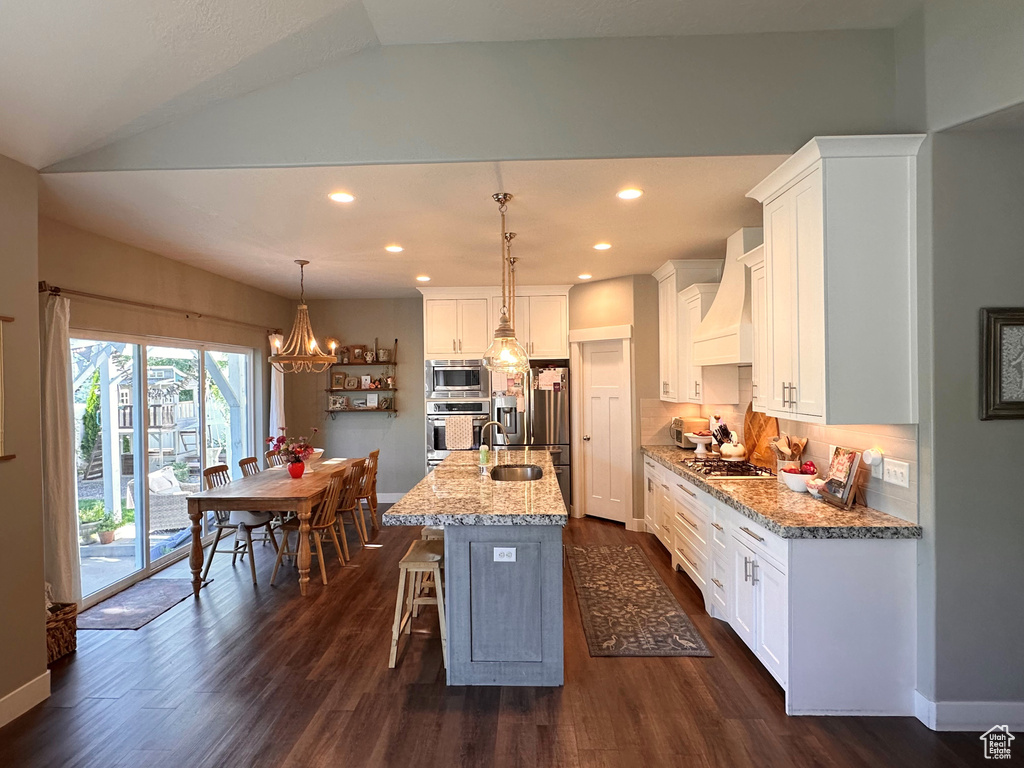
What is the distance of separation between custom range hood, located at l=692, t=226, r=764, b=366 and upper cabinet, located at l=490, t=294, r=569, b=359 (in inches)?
79.7

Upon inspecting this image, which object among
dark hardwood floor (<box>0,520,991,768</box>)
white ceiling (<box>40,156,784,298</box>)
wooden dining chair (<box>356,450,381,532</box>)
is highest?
white ceiling (<box>40,156,784,298</box>)

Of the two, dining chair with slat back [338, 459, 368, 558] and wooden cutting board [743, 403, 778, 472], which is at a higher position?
wooden cutting board [743, 403, 778, 472]

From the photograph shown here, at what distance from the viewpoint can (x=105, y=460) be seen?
418cm

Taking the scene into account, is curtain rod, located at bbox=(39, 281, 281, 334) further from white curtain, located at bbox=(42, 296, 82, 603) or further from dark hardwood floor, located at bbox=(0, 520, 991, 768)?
dark hardwood floor, located at bbox=(0, 520, 991, 768)

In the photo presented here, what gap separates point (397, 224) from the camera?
147 inches

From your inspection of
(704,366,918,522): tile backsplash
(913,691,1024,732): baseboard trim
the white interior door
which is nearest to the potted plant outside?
the white interior door

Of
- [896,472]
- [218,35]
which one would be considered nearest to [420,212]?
[218,35]

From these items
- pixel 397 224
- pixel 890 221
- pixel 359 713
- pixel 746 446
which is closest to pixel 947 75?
pixel 890 221

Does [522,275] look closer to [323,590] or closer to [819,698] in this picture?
[323,590]

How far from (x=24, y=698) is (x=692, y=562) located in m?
3.92

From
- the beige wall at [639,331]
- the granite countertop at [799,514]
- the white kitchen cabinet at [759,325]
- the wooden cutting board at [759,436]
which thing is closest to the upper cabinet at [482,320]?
the beige wall at [639,331]

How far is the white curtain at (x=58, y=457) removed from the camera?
3.41 metres

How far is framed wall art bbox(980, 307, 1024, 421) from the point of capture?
2396 millimetres

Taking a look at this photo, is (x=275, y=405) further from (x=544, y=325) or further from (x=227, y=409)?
(x=544, y=325)
